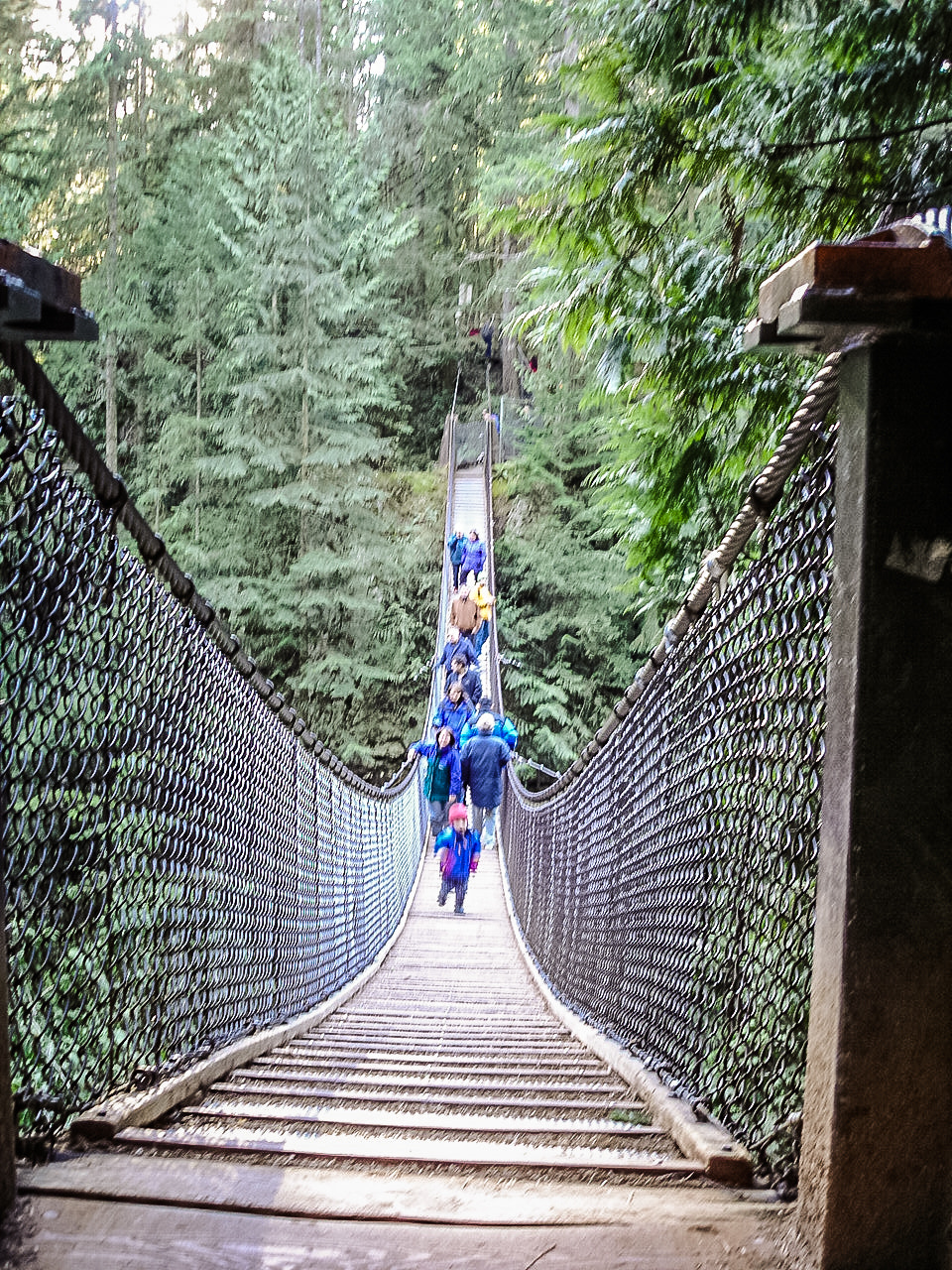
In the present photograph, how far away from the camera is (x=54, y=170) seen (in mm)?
12781

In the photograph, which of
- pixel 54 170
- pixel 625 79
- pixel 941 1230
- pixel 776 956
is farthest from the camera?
pixel 54 170

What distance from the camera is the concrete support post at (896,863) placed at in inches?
42.9

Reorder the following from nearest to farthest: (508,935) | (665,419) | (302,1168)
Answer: (302,1168) < (665,419) < (508,935)

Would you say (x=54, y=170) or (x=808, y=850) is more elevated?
(x=54, y=170)

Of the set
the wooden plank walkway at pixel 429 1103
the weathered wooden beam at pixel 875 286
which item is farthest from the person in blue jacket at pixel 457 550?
the weathered wooden beam at pixel 875 286

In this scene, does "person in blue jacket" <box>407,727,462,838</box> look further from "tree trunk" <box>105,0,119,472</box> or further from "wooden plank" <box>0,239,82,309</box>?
"tree trunk" <box>105,0,119,472</box>

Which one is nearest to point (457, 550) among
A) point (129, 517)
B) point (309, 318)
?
point (309, 318)

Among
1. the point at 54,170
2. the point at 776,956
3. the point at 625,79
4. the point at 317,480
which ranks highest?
the point at 54,170

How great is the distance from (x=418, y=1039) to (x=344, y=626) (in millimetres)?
11955

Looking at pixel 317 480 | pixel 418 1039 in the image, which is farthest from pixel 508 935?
pixel 317 480

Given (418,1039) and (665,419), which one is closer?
(418,1039)

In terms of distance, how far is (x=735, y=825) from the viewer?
1.77 m

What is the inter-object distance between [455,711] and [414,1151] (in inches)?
221

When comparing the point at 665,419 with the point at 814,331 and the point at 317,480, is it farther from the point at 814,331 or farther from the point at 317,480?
the point at 317,480
